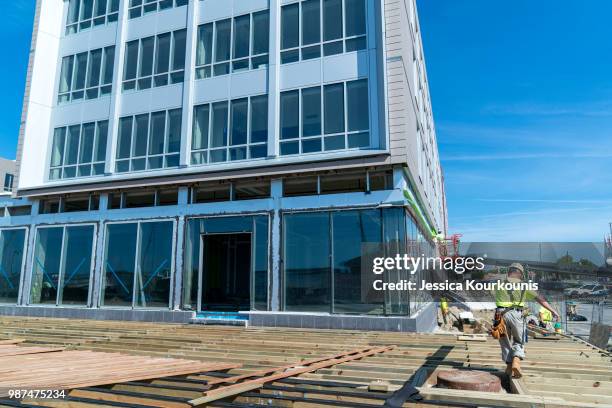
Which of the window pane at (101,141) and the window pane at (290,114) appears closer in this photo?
the window pane at (290,114)

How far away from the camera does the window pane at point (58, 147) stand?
21.3 metres

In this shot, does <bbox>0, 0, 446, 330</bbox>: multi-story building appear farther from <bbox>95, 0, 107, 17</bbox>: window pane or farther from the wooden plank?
the wooden plank

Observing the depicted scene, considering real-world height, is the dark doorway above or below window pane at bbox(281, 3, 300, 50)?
below

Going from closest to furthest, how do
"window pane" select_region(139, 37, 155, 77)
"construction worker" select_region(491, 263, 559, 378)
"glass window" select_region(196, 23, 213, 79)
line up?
"construction worker" select_region(491, 263, 559, 378)
"glass window" select_region(196, 23, 213, 79)
"window pane" select_region(139, 37, 155, 77)

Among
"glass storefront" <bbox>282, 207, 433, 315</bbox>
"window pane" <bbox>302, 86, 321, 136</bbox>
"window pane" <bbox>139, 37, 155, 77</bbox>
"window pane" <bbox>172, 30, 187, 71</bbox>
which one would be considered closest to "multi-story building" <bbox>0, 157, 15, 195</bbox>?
"window pane" <bbox>139, 37, 155, 77</bbox>

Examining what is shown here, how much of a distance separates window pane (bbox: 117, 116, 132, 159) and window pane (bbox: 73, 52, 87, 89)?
149 inches

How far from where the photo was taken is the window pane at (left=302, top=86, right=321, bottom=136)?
1672 cm

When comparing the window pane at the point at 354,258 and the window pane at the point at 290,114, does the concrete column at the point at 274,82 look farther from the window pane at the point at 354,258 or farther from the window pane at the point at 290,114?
the window pane at the point at 354,258

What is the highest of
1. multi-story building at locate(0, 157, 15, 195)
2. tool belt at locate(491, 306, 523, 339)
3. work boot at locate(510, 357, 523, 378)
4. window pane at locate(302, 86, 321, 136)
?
multi-story building at locate(0, 157, 15, 195)

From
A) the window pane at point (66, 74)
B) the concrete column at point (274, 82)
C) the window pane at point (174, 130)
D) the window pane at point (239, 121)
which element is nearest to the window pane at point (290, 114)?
the concrete column at point (274, 82)

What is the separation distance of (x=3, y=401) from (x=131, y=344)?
501cm

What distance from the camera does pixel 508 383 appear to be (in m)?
6.36

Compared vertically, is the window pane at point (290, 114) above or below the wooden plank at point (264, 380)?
above

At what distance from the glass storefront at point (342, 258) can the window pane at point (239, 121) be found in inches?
160
